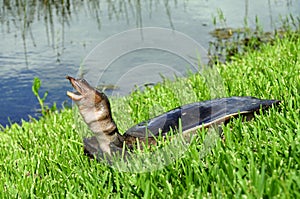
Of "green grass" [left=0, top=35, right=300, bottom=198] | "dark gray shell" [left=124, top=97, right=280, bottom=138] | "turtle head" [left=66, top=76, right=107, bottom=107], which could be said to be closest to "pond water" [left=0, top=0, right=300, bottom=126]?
"green grass" [left=0, top=35, right=300, bottom=198]

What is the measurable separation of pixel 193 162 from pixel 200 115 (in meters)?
0.57

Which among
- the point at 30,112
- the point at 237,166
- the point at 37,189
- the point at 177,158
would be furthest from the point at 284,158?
the point at 30,112

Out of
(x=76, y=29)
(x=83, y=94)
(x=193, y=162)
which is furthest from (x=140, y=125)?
(x=76, y=29)

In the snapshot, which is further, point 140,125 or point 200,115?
point 140,125

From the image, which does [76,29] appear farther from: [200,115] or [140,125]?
[200,115]

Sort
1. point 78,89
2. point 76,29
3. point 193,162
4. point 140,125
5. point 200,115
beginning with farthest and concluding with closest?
point 76,29
point 140,125
point 200,115
point 78,89
point 193,162

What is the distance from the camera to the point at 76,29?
29.7 ft

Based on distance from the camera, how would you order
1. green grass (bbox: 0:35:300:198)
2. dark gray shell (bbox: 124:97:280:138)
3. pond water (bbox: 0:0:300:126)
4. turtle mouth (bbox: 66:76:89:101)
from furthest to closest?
pond water (bbox: 0:0:300:126)
dark gray shell (bbox: 124:97:280:138)
turtle mouth (bbox: 66:76:89:101)
green grass (bbox: 0:35:300:198)

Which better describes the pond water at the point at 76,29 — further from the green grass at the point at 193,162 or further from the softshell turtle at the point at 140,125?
the softshell turtle at the point at 140,125

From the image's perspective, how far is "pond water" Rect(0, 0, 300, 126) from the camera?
639 cm

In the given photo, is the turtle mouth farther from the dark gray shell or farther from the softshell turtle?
the dark gray shell

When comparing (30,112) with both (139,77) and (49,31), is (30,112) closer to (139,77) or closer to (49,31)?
(139,77)

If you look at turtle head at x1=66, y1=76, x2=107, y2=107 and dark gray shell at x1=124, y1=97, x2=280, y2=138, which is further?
dark gray shell at x1=124, y1=97, x2=280, y2=138

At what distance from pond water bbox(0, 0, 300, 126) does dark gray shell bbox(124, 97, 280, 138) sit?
2076 millimetres
